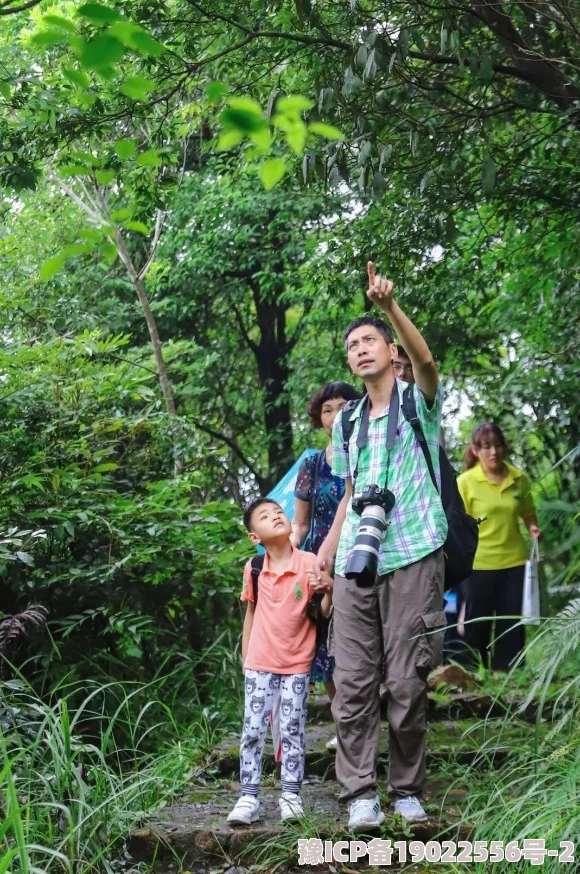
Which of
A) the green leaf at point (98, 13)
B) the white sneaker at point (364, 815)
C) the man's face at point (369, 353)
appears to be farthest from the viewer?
the man's face at point (369, 353)

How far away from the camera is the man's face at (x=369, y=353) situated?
156 inches

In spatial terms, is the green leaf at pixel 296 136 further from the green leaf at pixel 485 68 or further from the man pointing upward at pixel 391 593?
the green leaf at pixel 485 68

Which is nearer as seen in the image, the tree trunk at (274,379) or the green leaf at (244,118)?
the green leaf at (244,118)

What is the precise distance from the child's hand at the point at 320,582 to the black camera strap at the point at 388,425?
16.7 inches

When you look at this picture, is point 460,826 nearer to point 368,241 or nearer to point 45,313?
point 368,241

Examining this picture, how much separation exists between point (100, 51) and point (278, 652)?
→ 273 cm

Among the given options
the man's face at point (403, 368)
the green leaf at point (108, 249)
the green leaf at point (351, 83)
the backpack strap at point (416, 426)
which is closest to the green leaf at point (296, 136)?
the green leaf at point (108, 249)

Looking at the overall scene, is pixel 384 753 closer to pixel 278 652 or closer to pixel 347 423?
pixel 278 652

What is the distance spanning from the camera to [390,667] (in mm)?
3820

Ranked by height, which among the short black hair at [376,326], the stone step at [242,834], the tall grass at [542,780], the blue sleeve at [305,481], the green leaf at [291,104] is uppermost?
the short black hair at [376,326]

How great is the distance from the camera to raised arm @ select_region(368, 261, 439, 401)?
3641mm

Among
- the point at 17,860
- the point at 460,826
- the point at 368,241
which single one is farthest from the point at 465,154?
the point at 17,860

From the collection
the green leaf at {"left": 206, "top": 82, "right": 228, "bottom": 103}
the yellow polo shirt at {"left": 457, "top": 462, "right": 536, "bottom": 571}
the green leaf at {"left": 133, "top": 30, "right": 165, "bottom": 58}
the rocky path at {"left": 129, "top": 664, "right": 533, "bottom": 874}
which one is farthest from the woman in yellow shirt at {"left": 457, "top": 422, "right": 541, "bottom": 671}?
the green leaf at {"left": 133, "top": 30, "right": 165, "bottom": 58}

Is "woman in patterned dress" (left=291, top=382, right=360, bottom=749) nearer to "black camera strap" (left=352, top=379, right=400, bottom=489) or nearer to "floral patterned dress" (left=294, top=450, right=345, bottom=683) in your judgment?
"floral patterned dress" (left=294, top=450, right=345, bottom=683)
